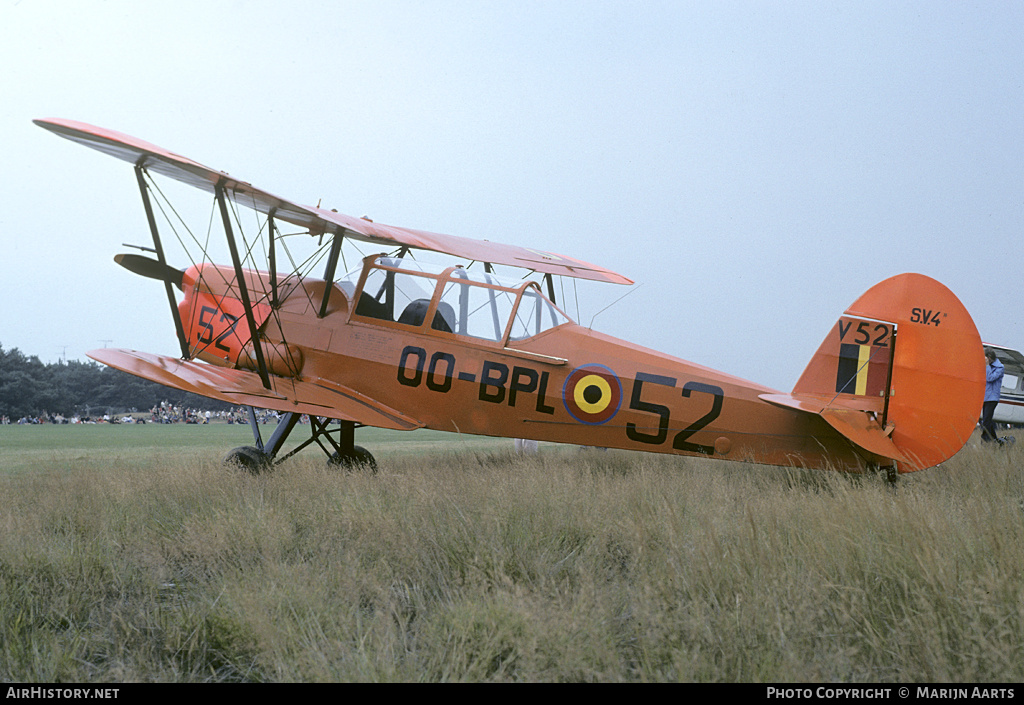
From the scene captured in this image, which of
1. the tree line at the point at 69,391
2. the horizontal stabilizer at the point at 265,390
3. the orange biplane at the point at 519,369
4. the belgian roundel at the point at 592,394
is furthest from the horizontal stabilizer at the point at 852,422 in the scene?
the tree line at the point at 69,391

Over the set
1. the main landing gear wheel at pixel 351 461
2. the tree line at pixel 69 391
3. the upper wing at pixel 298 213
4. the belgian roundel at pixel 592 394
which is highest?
the upper wing at pixel 298 213

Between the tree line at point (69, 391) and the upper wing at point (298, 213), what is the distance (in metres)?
53.6

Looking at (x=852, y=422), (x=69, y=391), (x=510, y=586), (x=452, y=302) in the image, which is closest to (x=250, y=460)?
(x=452, y=302)

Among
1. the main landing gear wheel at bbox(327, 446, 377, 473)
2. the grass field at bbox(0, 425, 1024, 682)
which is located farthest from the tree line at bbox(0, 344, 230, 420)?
the grass field at bbox(0, 425, 1024, 682)

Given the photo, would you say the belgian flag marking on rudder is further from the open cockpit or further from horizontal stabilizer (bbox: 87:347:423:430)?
horizontal stabilizer (bbox: 87:347:423:430)

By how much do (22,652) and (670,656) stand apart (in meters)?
2.50

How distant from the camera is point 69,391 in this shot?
220 feet

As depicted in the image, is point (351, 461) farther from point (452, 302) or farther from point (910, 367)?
point (910, 367)

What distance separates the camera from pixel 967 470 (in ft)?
23.1

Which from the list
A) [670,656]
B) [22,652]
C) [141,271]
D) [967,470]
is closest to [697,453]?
[967,470]

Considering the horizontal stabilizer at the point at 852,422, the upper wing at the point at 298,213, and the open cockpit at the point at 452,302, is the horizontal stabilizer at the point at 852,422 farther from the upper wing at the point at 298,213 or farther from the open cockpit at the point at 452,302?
the upper wing at the point at 298,213

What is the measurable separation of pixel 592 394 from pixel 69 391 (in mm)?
75007

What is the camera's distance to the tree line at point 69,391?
197ft

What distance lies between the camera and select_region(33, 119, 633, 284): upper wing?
6.00 m
